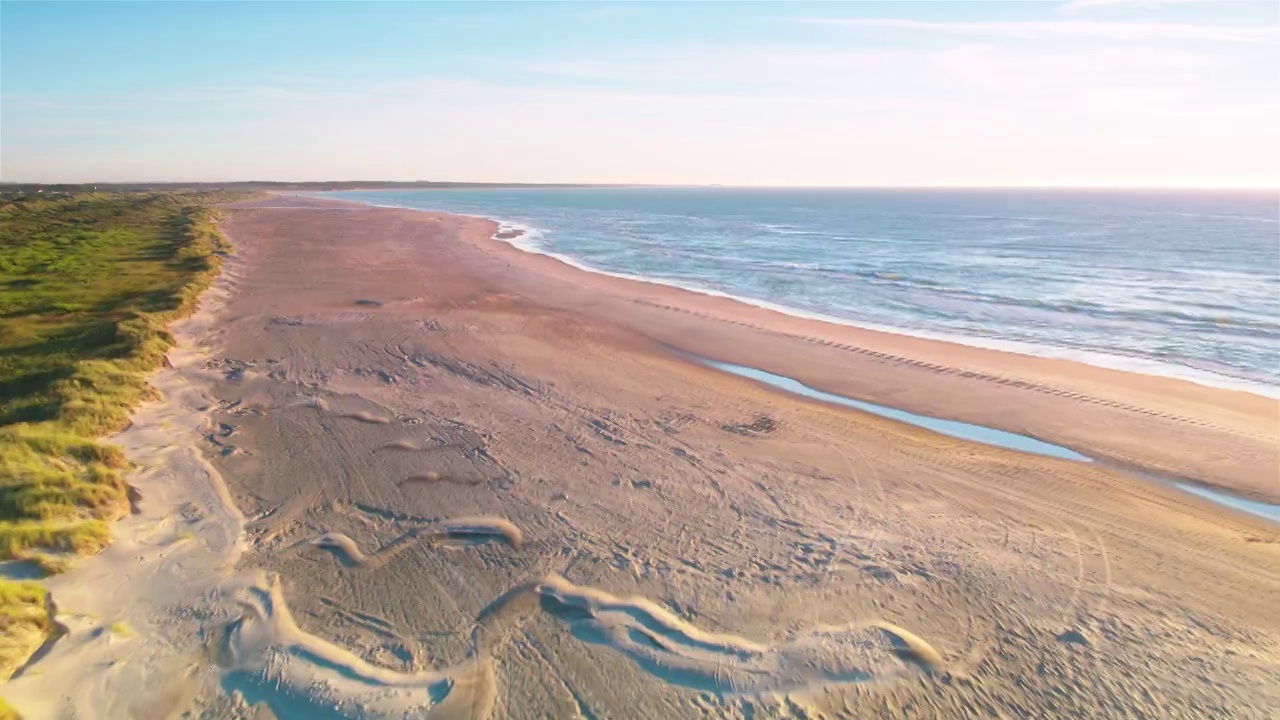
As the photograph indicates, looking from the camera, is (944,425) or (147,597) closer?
(147,597)

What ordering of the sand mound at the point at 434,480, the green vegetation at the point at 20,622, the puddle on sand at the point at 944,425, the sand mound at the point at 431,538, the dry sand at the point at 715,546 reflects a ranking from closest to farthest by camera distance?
the green vegetation at the point at 20,622, the dry sand at the point at 715,546, the sand mound at the point at 431,538, the sand mound at the point at 434,480, the puddle on sand at the point at 944,425

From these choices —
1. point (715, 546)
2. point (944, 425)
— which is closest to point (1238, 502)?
point (944, 425)

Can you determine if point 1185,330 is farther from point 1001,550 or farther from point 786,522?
point 786,522

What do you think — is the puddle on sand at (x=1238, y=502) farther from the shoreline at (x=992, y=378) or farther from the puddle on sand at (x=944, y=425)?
the puddle on sand at (x=944, y=425)

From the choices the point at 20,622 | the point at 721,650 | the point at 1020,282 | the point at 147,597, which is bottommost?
the point at 1020,282

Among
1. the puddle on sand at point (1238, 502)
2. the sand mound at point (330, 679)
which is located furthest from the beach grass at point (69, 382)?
the puddle on sand at point (1238, 502)

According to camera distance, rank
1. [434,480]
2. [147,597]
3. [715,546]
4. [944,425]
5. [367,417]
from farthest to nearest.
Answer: [944,425] < [367,417] < [434,480] < [715,546] < [147,597]

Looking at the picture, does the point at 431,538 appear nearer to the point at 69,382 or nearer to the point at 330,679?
the point at 330,679
